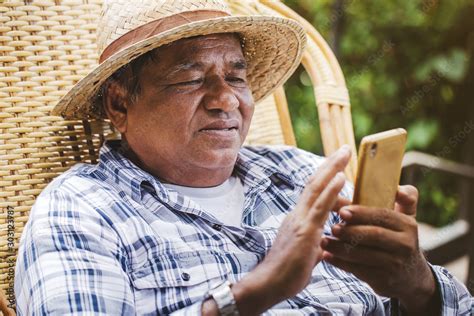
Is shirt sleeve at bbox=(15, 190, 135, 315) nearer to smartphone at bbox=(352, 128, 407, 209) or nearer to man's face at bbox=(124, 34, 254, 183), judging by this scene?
man's face at bbox=(124, 34, 254, 183)

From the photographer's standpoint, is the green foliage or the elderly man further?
the green foliage

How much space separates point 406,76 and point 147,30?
2.66m

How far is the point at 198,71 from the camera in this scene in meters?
1.49

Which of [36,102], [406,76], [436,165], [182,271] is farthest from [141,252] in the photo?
[406,76]

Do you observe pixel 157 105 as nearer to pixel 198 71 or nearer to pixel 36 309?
pixel 198 71

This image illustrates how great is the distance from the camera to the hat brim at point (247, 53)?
1.40m

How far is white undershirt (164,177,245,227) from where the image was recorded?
156cm

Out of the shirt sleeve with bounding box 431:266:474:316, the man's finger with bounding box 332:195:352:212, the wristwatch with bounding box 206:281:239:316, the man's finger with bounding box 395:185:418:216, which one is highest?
the man's finger with bounding box 332:195:352:212

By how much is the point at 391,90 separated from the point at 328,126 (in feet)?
6.25

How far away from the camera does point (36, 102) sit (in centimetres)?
173

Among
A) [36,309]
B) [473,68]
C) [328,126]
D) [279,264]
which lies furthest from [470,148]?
[36,309]

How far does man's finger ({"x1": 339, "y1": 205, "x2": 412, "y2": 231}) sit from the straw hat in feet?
1.77

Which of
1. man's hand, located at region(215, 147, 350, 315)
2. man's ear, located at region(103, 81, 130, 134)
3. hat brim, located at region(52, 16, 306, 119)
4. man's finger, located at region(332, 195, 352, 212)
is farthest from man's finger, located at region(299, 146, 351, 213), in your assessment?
man's ear, located at region(103, 81, 130, 134)

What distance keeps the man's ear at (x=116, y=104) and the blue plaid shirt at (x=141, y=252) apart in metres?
0.07
